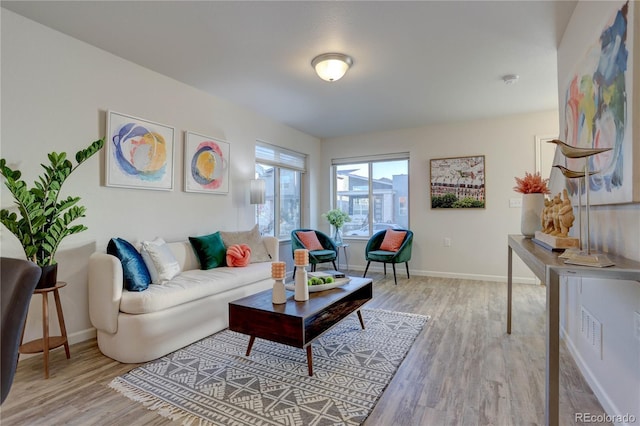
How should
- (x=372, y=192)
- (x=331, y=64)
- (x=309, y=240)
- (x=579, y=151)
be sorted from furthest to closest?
(x=372, y=192) → (x=309, y=240) → (x=331, y=64) → (x=579, y=151)

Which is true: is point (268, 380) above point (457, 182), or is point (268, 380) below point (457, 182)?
below

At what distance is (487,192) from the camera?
4707 millimetres

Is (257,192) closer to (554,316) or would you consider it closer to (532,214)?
(532,214)

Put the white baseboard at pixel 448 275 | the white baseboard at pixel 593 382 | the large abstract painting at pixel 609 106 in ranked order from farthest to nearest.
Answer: the white baseboard at pixel 448 275
the white baseboard at pixel 593 382
the large abstract painting at pixel 609 106

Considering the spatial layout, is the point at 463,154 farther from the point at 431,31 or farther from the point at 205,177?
the point at 205,177

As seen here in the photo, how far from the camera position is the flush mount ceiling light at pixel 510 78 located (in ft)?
10.5

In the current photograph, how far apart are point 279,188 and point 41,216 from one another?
3.30 meters

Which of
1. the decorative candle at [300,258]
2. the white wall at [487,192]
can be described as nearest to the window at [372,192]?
the white wall at [487,192]

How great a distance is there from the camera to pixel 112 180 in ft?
8.96

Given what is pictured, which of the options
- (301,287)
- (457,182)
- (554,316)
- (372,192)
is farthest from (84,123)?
(457,182)

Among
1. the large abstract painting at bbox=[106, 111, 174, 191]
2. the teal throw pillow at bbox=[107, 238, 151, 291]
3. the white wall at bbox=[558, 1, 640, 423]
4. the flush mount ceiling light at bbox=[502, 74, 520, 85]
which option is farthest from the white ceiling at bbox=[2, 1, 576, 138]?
the teal throw pillow at bbox=[107, 238, 151, 291]

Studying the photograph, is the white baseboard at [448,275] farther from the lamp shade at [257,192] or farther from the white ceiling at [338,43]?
the white ceiling at [338,43]

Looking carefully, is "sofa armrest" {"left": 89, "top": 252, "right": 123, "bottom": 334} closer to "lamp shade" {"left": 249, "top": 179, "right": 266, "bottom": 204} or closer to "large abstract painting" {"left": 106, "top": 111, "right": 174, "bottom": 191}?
"large abstract painting" {"left": 106, "top": 111, "right": 174, "bottom": 191}

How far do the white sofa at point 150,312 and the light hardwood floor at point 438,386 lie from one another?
160mm
